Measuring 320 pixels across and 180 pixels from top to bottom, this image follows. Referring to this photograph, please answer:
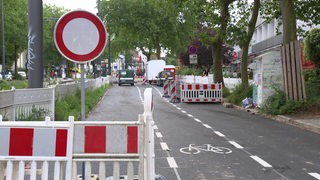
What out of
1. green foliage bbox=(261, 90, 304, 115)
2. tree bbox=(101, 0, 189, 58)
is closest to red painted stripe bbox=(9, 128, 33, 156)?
green foliage bbox=(261, 90, 304, 115)

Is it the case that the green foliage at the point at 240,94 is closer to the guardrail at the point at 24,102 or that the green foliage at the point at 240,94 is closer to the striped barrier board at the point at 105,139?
the guardrail at the point at 24,102

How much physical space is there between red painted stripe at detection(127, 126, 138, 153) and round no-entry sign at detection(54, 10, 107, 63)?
138 centimetres

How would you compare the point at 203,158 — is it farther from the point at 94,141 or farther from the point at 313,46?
the point at 313,46

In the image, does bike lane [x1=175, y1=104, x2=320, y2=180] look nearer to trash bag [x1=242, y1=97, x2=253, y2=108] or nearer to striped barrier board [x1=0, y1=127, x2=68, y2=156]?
trash bag [x1=242, y1=97, x2=253, y2=108]

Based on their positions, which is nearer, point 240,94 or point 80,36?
point 80,36

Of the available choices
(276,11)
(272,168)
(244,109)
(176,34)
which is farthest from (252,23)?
(176,34)

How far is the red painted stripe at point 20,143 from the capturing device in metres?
5.57

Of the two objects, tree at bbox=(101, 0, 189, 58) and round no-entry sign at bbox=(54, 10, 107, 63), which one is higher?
tree at bbox=(101, 0, 189, 58)

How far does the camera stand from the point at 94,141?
18.2 feet

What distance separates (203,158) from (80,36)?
4.14 m

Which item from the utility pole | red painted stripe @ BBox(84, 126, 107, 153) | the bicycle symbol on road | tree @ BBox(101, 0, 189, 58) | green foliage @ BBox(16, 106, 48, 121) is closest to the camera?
red painted stripe @ BBox(84, 126, 107, 153)

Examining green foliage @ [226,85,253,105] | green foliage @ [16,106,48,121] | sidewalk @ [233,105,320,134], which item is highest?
green foliage @ [226,85,253,105]

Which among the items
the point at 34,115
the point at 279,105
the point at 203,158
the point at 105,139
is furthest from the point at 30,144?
the point at 279,105

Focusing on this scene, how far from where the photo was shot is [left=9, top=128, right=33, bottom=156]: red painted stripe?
5570 millimetres
